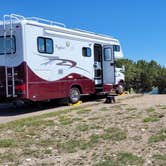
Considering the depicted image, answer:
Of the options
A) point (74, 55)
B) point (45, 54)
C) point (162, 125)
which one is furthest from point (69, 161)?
Answer: point (74, 55)

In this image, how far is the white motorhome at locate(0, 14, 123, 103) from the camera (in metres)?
15.0

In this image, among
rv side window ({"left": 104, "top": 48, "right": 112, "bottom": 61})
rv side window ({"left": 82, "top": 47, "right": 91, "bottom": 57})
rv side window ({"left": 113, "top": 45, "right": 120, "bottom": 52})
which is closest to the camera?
rv side window ({"left": 82, "top": 47, "right": 91, "bottom": 57})

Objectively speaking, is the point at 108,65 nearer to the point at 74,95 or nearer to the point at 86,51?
the point at 86,51

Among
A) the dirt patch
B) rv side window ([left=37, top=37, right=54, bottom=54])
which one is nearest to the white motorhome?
rv side window ([left=37, top=37, right=54, bottom=54])

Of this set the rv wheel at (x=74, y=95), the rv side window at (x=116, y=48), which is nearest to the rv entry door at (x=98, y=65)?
the rv side window at (x=116, y=48)

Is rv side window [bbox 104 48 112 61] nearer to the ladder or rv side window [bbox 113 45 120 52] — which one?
rv side window [bbox 113 45 120 52]

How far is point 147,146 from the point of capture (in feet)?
27.7

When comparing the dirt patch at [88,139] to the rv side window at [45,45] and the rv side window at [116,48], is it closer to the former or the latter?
the rv side window at [45,45]

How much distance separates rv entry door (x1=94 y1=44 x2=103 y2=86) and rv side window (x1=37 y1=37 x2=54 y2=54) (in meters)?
3.82

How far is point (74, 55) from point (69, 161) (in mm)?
10381

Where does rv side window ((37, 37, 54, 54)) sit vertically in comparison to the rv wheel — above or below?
above

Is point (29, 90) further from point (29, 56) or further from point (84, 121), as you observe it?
point (84, 121)

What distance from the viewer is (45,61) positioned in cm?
1593

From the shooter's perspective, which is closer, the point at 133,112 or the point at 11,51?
the point at 133,112
